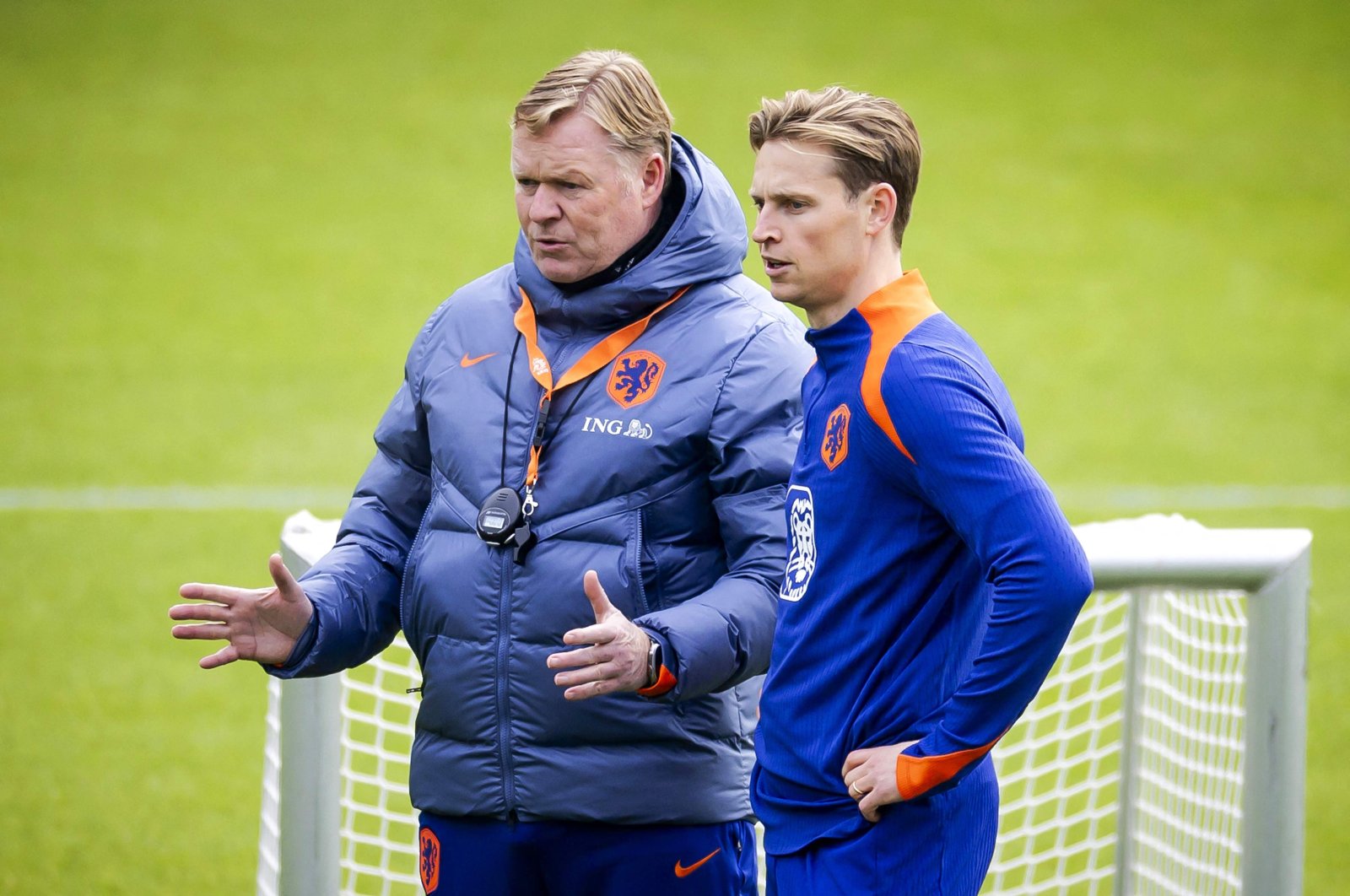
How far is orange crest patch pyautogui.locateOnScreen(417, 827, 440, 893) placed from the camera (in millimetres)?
2365

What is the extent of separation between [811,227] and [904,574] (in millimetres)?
440

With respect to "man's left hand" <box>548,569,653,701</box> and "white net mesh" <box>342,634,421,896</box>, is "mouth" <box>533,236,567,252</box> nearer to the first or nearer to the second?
"man's left hand" <box>548,569,653,701</box>

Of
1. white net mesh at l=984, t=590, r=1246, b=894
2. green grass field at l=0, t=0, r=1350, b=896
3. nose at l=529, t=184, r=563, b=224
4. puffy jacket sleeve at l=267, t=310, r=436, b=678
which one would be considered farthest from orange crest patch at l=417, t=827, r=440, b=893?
green grass field at l=0, t=0, r=1350, b=896

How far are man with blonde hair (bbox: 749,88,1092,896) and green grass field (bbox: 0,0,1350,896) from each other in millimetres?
2907

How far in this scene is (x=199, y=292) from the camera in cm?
1028

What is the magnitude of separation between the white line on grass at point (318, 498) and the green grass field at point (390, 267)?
35mm

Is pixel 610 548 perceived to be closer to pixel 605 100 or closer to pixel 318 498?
pixel 605 100

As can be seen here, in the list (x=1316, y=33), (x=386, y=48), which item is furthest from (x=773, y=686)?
(x=1316, y=33)

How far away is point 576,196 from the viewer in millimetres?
2293

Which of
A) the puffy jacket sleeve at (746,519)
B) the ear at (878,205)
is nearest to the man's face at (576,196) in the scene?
the puffy jacket sleeve at (746,519)

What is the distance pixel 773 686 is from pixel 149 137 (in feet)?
37.6

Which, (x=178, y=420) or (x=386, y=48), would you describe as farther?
(x=386, y=48)

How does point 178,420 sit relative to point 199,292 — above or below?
below

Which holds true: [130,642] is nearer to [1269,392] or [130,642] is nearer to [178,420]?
[178,420]
